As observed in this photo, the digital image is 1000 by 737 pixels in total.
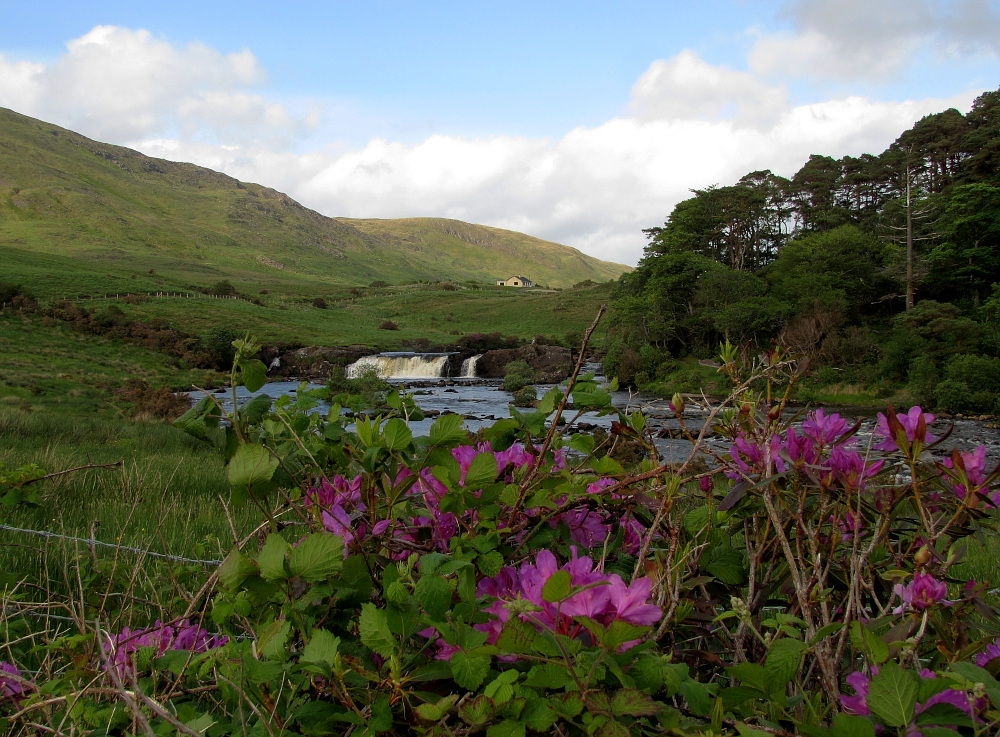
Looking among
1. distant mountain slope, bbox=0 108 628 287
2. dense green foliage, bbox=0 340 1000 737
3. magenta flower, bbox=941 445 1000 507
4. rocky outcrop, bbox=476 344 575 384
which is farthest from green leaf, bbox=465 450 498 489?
distant mountain slope, bbox=0 108 628 287

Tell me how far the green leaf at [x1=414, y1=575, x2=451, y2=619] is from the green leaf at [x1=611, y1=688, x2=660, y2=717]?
Answer: 242 mm

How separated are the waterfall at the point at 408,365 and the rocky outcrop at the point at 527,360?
287cm

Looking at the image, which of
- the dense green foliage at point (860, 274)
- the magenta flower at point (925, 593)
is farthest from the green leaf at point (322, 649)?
the dense green foliage at point (860, 274)

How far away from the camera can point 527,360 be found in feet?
139

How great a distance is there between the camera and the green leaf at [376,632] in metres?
0.85

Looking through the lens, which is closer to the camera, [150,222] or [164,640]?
[164,640]

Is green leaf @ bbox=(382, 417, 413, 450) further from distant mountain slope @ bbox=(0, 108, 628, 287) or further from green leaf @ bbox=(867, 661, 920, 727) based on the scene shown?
distant mountain slope @ bbox=(0, 108, 628, 287)

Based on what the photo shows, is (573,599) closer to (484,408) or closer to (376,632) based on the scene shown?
(376,632)

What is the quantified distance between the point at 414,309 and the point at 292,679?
81906 mm

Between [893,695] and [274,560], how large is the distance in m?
0.83

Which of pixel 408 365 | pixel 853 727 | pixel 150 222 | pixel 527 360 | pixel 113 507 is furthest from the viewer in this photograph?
pixel 150 222

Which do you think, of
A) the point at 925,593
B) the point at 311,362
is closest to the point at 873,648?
the point at 925,593

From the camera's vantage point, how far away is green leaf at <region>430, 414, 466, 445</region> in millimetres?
1099

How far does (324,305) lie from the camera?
77.2 metres
